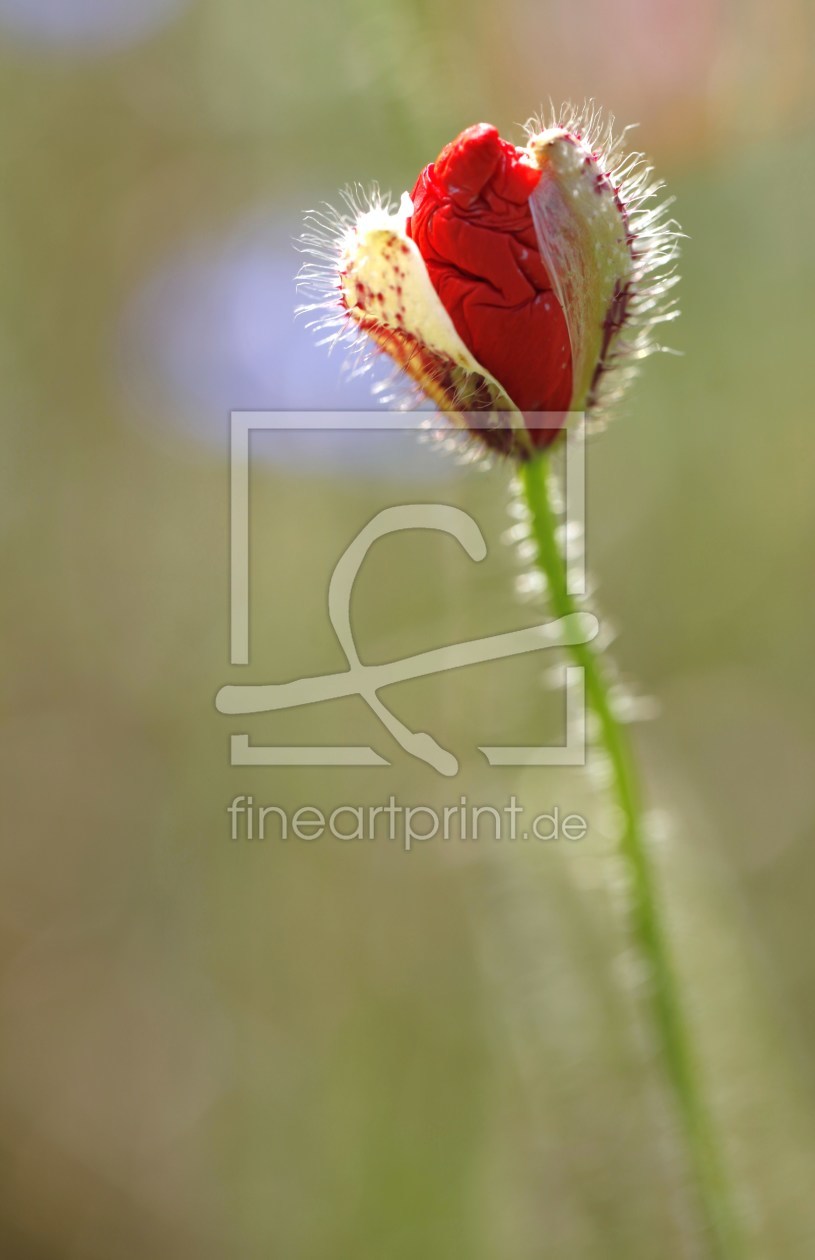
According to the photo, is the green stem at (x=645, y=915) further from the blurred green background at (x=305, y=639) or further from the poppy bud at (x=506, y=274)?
the blurred green background at (x=305, y=639)

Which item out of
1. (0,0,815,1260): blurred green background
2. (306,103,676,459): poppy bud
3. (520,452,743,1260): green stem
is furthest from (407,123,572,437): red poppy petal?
(0,0,815,1260): blurred green background

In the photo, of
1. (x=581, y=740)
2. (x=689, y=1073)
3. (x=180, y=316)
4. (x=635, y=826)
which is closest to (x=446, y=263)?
(x=635, y=826)

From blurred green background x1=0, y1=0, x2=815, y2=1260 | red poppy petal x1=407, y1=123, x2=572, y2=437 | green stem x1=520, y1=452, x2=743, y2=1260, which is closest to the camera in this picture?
red poppy petal x1=407, y1=123, x2=572, y2=437

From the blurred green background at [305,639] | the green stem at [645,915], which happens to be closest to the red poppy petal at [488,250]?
the green stem at [645,915]

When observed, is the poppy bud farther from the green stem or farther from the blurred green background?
the blurred green background

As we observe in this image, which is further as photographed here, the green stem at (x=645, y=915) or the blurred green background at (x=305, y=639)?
the blurred green background at (x=305, y=639)

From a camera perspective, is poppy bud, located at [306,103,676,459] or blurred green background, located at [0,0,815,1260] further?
blurred green background, located at [0,0,815,1260]

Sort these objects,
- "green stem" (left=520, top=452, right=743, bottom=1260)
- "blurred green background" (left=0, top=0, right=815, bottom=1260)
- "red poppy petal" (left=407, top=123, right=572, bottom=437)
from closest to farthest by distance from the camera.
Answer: "red poppy petal" (left=407, top=123, right=572, bottom=437) → "green stem" (left=520, top=452, right=743, bottom=1260) → "blurred green background" (left=0, top=0, right=815, bottom=1260)

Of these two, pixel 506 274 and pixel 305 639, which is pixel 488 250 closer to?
pixel 506 274
